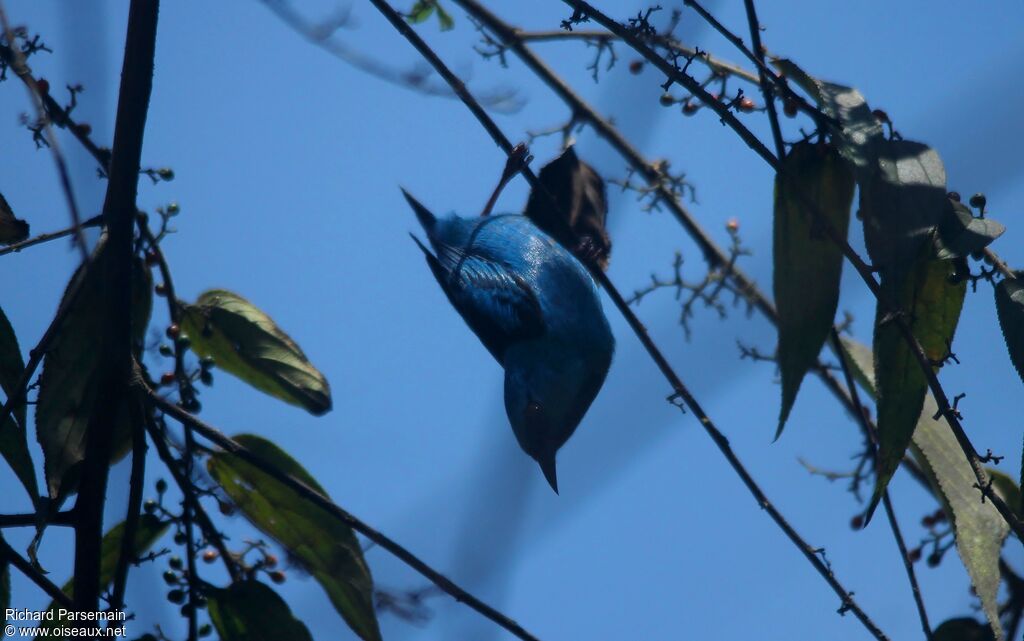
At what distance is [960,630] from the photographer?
310cm

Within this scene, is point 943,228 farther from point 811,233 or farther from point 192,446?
point 192,446

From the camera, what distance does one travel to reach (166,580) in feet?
9.95

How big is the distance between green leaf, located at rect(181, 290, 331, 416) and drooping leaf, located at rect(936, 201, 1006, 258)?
72.2 inches

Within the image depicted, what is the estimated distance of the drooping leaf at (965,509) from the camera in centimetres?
245

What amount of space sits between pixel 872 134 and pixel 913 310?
1.40 feet

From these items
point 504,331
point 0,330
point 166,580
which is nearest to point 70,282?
point 0,330

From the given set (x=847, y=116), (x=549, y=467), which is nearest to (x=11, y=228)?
(x=847, y=116)

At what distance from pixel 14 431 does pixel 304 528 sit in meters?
0.85

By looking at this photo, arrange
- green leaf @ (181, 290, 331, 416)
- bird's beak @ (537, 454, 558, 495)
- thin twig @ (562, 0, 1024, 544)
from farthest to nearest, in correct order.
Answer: bird's beak @ (537, 454, 558, 495) → green leaf @ (181, 290, 331, 416) → thin twig @ (562, 0, 1024, 544)

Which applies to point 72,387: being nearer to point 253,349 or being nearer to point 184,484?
point 184,484

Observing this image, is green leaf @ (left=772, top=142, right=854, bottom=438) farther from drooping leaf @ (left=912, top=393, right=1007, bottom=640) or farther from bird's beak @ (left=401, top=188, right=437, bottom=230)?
bird's beak @ (left=401, top=188, right=437, bottom=230)

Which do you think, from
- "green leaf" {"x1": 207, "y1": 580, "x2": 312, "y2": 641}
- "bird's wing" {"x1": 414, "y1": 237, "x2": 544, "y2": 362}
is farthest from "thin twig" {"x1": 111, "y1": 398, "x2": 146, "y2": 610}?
"bird's wing" {"x1": 414, "y1": 237, "x2": 544, "y2": 362}

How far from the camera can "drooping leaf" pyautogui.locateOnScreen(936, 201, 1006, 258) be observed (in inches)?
92.3

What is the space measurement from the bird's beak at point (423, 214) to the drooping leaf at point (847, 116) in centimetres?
336
